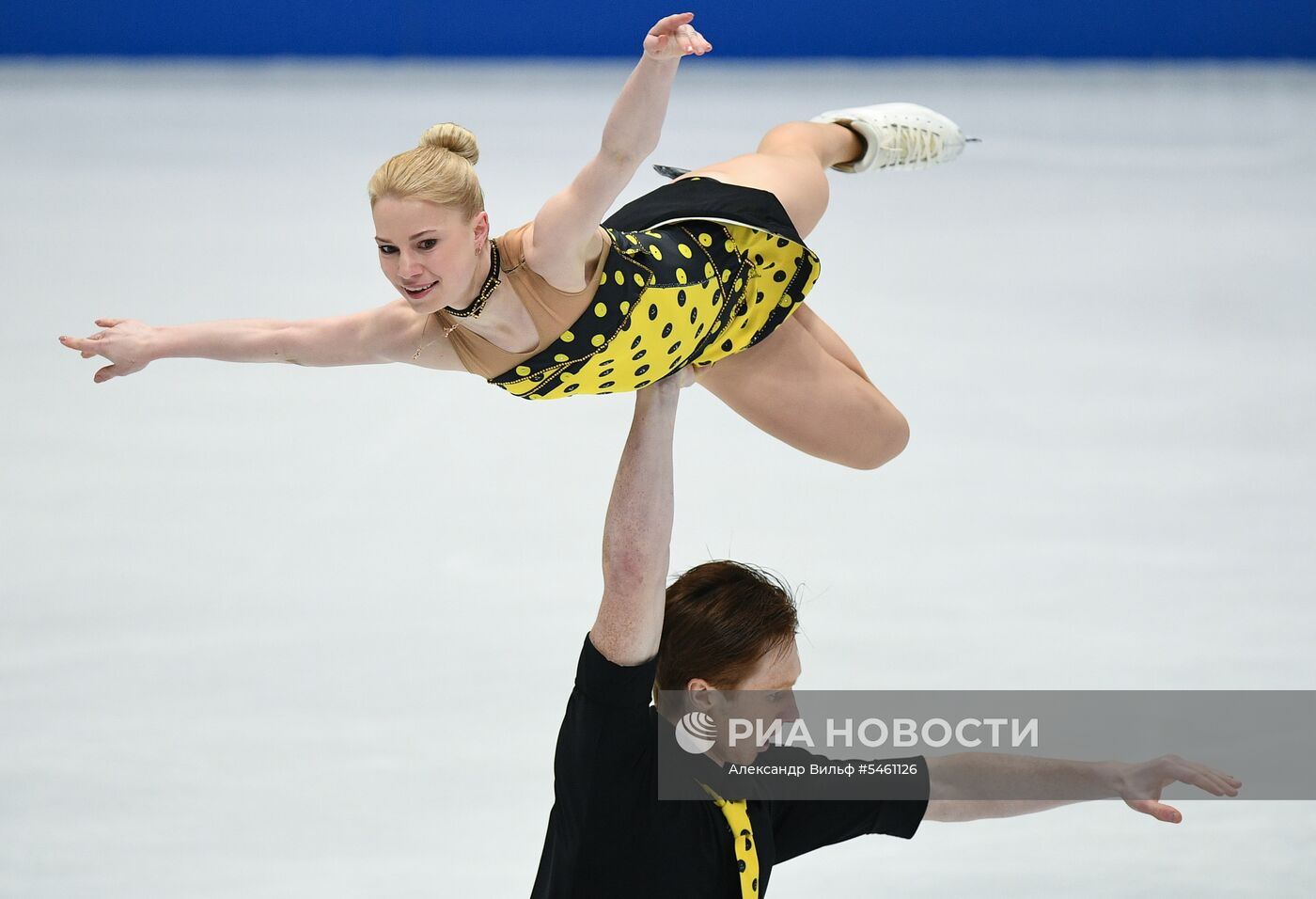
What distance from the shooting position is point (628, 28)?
42.2ft

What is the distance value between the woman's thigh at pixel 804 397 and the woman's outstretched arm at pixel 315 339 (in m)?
0.66

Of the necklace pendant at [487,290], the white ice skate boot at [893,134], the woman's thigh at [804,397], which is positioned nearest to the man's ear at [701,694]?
the necklace pendant at [487,290]

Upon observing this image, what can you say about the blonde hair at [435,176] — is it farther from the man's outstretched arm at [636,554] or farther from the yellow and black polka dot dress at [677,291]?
the man's outstretched arm at [636,554]

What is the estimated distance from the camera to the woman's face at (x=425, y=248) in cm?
259

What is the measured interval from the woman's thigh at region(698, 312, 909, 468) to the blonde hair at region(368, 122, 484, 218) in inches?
33.7

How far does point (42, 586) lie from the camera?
433cm

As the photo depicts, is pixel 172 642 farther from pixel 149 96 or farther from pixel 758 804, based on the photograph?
pixel 149 96

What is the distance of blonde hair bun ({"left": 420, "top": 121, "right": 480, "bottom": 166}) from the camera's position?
8.85 feet

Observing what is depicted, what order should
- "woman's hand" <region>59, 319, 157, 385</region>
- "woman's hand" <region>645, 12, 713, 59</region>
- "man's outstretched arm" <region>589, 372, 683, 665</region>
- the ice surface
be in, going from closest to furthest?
"man's outstretched arm" <region>589, 372, 683, 665</region> → "woman's hand" <region>645, 12, 713, 59</region> → "woman's hand" <region>59, 319, 157, 385</region> → the ice surface

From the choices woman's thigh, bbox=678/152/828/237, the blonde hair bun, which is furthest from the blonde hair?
woman's thigh, bbox=678/152/828/237

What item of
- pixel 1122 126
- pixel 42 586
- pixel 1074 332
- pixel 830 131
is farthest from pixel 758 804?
pixel 1122 126

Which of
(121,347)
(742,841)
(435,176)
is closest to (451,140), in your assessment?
(435,176)

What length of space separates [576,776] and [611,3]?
11.6 m

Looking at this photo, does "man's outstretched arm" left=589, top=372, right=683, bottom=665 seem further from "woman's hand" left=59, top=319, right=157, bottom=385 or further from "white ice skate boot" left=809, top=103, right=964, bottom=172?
"white ice skate boot" left=809, top=103, right=964, bottom=172
